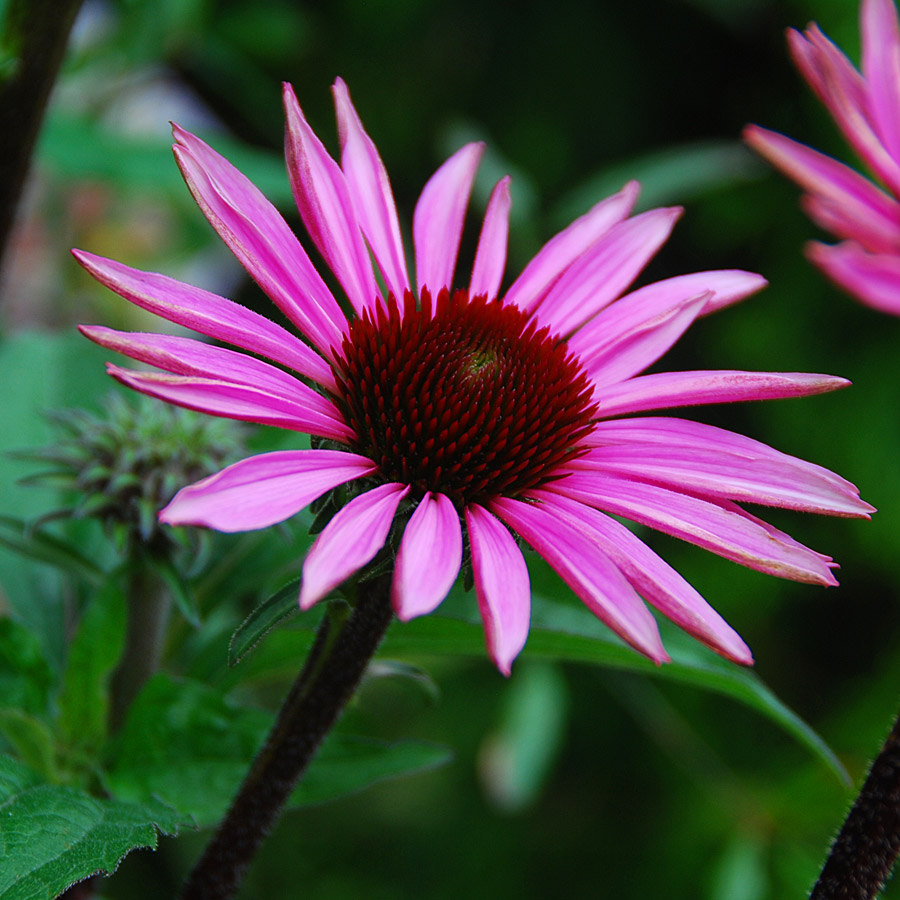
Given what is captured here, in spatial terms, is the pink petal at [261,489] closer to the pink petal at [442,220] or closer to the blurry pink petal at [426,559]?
the blurry pink petal at [426,559]

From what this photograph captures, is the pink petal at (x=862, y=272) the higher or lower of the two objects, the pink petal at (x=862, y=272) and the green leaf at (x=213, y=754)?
the higher

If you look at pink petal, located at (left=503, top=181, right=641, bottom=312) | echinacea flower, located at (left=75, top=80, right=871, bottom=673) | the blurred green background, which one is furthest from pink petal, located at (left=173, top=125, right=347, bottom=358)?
the blurred green background

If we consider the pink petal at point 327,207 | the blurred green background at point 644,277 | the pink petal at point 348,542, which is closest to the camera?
the pink petal at point 348,542

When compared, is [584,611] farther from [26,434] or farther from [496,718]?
[496,718]

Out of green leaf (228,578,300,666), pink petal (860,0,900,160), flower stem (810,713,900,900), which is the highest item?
pink petal (860,0,900,160)

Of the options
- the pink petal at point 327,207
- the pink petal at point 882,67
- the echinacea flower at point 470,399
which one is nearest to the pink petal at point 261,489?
the echinacea flower at point 470,399

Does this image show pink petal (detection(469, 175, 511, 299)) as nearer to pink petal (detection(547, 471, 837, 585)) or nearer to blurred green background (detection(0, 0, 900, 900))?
pink petal (detection(547, 471, 837, 585))

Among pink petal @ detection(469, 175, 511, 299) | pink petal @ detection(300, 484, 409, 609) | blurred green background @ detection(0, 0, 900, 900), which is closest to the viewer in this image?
pink petal @ detection(300, 484, 409, 609)
